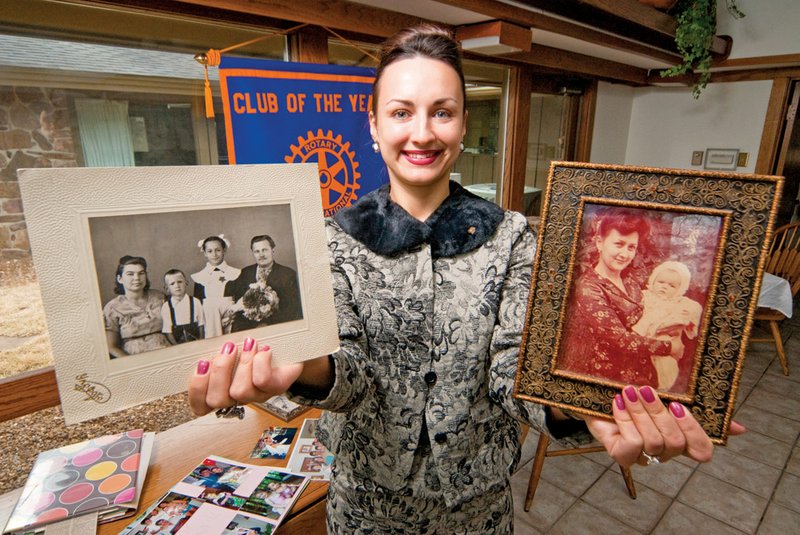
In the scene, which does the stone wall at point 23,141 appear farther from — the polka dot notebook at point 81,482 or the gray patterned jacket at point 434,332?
the gray patterned jacket at point 434,332

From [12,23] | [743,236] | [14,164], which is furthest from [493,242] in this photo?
[12,23]

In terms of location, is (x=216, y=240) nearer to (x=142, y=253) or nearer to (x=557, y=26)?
(x=142, y=253)

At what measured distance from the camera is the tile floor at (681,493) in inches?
79.1

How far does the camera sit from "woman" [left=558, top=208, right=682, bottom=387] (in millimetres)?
639

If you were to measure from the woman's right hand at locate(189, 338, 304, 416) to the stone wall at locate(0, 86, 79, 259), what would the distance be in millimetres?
1003

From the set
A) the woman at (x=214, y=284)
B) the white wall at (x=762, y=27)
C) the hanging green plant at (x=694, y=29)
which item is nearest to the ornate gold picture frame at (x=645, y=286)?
the woman at (x=214, y=284)

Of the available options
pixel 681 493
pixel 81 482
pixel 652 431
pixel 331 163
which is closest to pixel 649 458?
pixel 652 431

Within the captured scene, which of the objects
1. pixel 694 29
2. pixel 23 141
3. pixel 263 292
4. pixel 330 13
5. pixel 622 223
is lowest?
pixel 263 292

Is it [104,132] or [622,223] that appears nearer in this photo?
[622,223]

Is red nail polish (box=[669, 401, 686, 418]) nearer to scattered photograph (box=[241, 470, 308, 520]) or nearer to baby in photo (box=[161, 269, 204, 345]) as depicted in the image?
baby in photo (box=[161, 269, 204, 345])

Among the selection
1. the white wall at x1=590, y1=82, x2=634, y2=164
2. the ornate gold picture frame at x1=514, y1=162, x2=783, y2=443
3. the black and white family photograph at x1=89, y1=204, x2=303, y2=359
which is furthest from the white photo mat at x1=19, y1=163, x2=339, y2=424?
the white wall at x1=590, y1=82, x2=634, y2=164

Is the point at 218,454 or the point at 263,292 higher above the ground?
the point at 263,292

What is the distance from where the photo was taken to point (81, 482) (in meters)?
1.25

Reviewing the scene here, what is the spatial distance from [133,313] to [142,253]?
78mm
